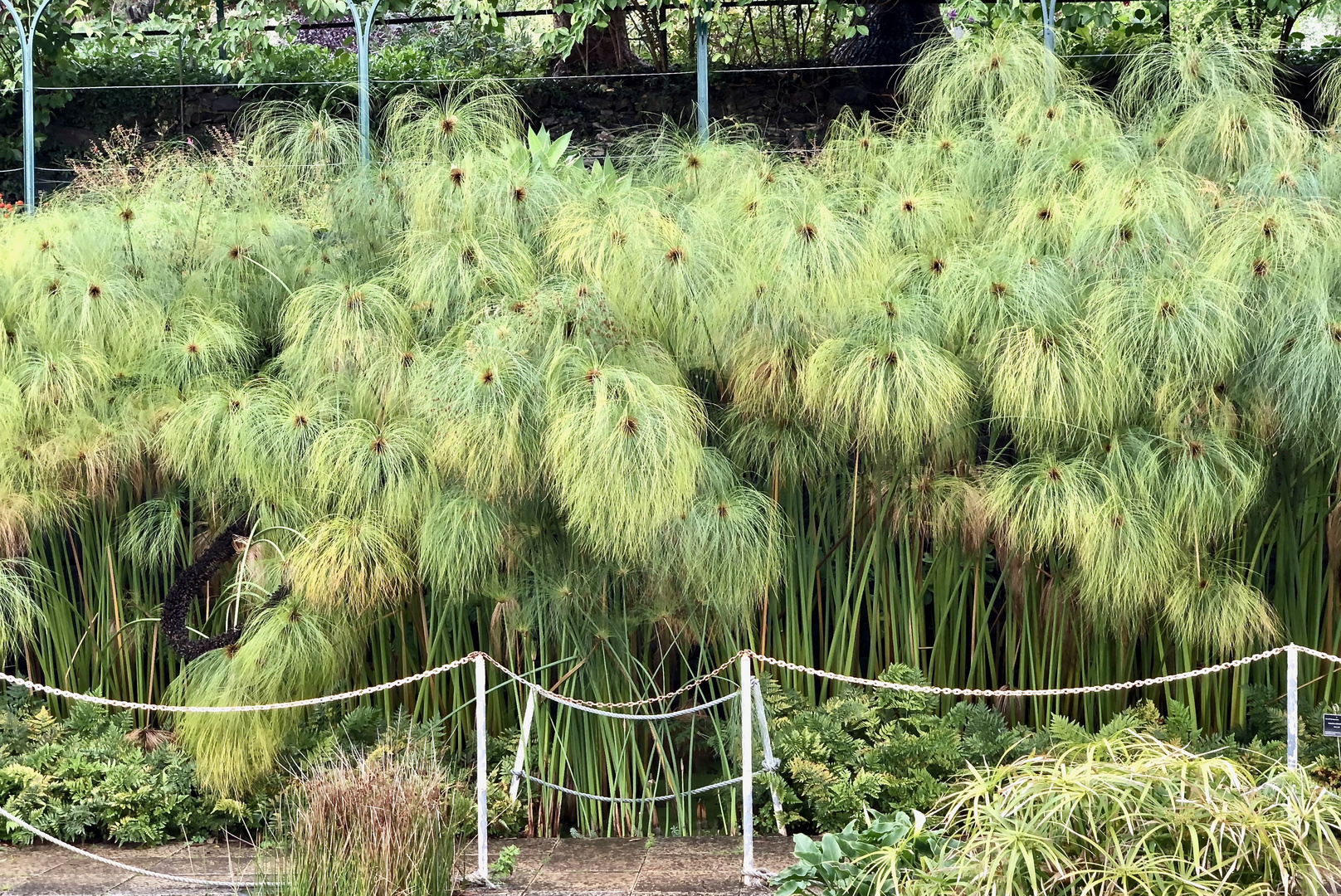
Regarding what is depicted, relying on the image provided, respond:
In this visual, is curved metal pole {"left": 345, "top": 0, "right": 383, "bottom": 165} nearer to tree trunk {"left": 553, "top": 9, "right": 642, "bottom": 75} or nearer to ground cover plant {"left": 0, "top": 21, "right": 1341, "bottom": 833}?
ground cover plant {"left": 0, "top": 21, "right": 1341, "bottom": 833}

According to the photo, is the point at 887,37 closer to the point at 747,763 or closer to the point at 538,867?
the point at 747,763

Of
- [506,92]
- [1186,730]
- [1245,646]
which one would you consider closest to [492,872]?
[1186,730]

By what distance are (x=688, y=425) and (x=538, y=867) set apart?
1510 mm

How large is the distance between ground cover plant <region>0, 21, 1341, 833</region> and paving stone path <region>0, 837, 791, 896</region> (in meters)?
0.28

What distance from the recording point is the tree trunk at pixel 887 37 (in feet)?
26.4

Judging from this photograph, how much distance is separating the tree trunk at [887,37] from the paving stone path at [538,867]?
5112 millimetres

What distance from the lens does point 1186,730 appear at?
15.4 feet

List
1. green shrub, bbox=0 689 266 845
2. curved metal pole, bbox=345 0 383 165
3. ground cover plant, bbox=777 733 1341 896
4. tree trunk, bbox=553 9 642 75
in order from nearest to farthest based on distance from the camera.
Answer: ground cover plant, bbox=777 733 1341 896
green shrub, bbox=0 689 266 845
curved metal pole, bbox=345 0 383 165
tree trunk, bbox=553 9 642 75

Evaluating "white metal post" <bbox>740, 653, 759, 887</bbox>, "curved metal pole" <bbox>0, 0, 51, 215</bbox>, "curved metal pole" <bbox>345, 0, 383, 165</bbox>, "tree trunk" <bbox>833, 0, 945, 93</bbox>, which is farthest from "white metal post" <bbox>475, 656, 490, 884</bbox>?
"tree trunk" <bbox>833, 0, 945, 93</bbox>

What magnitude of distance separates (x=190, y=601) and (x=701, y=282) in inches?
89.7

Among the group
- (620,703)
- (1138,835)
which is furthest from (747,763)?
(1138,835)

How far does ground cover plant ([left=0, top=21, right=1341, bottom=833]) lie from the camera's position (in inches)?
174

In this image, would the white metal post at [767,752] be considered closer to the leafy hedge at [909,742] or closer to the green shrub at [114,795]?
the leafy hedge at [909,742]

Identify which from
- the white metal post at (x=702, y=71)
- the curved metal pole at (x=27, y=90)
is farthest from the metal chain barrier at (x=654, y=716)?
the curved metal pole at (x=27, y=90)
